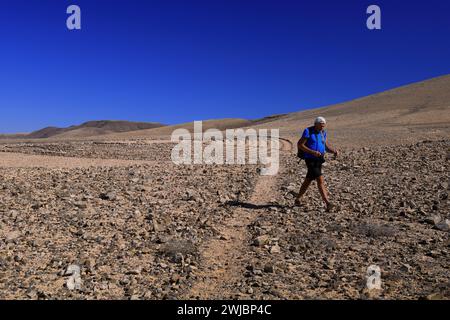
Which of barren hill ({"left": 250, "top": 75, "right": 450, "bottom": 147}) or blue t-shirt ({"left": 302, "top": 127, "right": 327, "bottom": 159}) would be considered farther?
barren hill ({"left": 250, "top": 75, "right": 450, "bottom": 147})

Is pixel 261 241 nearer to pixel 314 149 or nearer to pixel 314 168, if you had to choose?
pixel 314 168

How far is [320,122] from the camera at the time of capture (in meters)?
8.34

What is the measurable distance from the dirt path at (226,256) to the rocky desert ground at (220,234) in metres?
0.02

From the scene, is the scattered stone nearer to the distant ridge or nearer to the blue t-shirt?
the blue t-shirt

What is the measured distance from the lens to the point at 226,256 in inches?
244

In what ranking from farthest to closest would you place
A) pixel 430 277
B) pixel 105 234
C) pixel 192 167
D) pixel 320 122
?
pixel 192 167
pixel 320 122
pixel 105 234
pixel 430 277

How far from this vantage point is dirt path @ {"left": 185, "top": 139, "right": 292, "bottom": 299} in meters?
5.11

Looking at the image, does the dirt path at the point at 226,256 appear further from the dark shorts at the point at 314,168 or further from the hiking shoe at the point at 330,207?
the hiking shoe at the point at 330,207

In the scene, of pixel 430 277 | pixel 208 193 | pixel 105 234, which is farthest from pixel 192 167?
pixel 430 277

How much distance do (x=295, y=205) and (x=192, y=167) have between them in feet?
18.7

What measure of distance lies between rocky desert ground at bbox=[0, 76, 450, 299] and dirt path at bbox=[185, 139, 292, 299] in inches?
0.9

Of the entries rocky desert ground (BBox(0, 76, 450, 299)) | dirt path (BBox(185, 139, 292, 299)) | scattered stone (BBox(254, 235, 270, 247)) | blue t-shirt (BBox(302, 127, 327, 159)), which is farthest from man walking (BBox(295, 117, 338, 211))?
scattered stone (BBox(254, 235, 270, 247))

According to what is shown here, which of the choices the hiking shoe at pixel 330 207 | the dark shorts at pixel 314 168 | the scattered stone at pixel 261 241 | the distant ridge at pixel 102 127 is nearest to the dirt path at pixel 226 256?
the scattered stone at pixel 261 241
